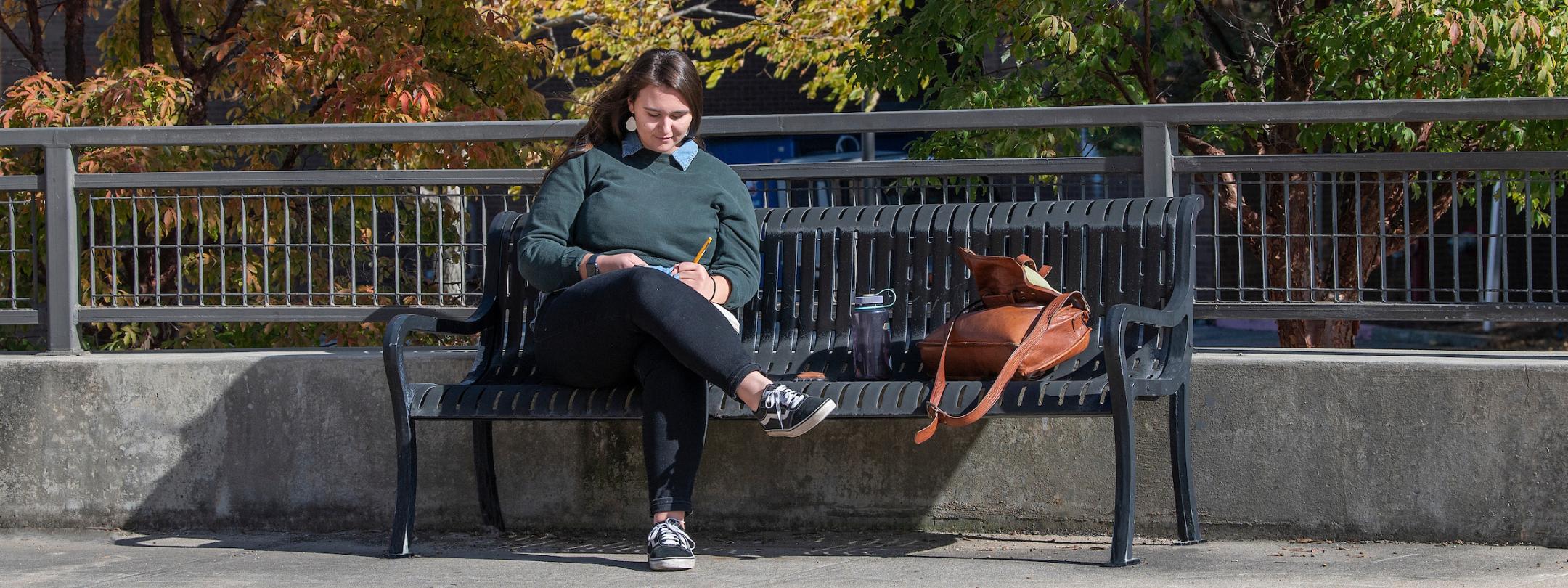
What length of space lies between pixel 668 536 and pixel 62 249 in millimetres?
2509

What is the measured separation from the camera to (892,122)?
4.91 meters

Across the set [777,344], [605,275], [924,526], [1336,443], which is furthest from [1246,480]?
[605,275]

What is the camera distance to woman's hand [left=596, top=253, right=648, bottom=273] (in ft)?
14.2

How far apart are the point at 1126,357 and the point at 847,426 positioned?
0.95 metres

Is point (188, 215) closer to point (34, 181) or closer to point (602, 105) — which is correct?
point (34, 181)

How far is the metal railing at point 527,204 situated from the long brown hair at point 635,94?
Result: 0.32 m

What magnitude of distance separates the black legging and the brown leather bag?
0.54 m

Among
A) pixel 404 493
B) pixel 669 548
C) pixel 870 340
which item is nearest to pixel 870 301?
pixel 870 340

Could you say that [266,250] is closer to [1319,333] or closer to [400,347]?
[400,347]

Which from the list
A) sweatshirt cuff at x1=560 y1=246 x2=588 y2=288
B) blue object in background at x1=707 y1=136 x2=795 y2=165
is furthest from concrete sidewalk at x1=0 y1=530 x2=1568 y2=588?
blue object in background at x1=707 y1=136 x2=795 y2=165

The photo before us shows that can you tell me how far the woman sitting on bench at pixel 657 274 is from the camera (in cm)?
411

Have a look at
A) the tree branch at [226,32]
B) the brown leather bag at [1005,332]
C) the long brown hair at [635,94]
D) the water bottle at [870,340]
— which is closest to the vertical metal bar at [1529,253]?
the brown leather bag at [1005,332]

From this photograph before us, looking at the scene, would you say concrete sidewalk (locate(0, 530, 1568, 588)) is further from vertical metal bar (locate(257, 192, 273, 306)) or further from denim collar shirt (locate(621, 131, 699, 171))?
denim collar shirt (locate(621, 131, 699, 171))

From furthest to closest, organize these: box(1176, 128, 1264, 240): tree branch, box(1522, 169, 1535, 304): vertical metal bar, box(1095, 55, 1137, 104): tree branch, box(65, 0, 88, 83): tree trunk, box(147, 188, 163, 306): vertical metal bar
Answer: box(65, 0, 88, 83): tree trunk → box(1095, 55, 1137, 104): tree branch → box(1176, 128, 1264, 240): tree branch → box(147, 188, 163, 306): vertical metal bar → box(1522, 169, 1535, 304): vertical metal bar
